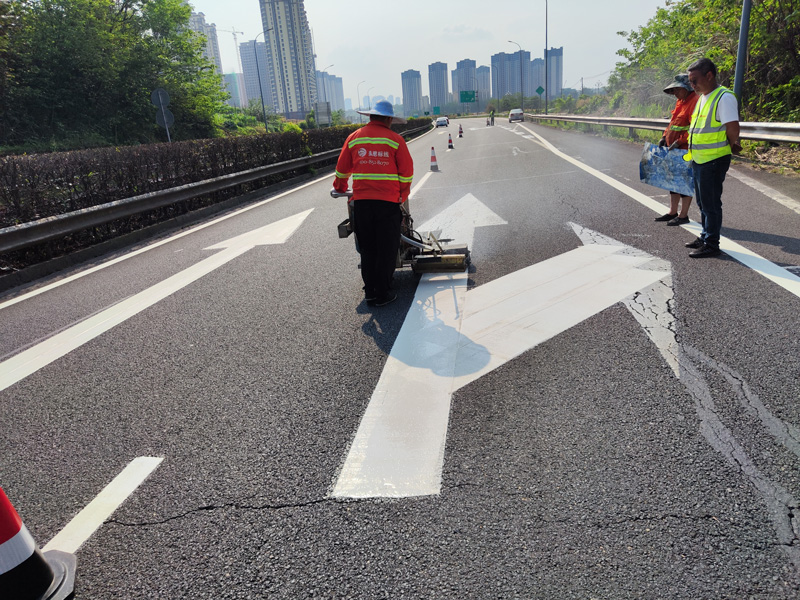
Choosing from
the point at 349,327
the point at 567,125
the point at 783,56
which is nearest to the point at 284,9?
the point at 567,125

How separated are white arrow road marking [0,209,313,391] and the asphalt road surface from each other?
0.10 ft

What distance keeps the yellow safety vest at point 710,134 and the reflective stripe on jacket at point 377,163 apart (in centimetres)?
327

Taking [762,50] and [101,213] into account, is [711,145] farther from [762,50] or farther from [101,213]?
[762,50]

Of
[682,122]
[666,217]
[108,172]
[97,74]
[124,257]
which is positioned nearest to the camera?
[682,122]

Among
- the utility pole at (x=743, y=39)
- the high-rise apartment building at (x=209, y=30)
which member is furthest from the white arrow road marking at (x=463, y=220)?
the high-rise apartment building at (x=209, y=30)

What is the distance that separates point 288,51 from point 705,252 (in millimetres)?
154465

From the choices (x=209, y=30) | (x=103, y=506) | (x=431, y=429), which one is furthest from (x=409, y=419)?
(x=209, y=30)

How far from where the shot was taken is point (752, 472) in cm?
231

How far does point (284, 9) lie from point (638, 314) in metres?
154

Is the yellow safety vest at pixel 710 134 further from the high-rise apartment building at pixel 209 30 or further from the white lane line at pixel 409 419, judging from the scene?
the high-rise apartment building at pixel 209 30

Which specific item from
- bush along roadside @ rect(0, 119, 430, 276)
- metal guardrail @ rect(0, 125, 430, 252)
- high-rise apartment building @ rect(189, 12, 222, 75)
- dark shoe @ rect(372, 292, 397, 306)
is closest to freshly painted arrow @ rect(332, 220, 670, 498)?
dark shoe @ rect(372, 292, 397, 306)

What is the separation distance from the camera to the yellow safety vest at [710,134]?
5.55 meters

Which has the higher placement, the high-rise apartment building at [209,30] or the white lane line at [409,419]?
the high-rise apartment building at [209,30]

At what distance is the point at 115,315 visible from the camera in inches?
201
